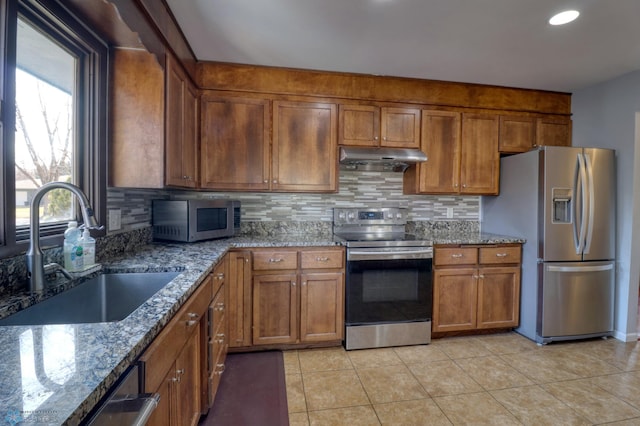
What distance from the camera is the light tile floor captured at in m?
1.78

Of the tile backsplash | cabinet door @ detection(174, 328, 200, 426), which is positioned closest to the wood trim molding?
the tile backsplash

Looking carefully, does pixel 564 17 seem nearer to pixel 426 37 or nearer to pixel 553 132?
pixel 426 37

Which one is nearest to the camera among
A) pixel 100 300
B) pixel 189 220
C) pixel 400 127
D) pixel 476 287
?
pixel 100 300

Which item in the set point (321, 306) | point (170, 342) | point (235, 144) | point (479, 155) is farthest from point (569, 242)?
point (170, 342)

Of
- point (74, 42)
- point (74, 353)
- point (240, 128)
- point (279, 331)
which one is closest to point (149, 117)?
point (74, 42)

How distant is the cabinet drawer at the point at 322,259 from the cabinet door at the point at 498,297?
1305mm

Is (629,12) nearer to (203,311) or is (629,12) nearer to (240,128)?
(240,128)

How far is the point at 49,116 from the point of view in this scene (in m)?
1.54

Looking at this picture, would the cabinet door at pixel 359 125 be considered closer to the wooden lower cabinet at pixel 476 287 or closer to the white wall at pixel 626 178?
the wooden lower cabinet at pixel 476 287

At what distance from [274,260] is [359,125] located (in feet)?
4.64

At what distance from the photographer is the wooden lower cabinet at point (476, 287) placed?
268cm

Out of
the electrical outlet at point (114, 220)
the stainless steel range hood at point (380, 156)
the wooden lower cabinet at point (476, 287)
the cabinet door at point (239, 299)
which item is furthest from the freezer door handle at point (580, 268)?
the electrical outlet at point (114, 220)

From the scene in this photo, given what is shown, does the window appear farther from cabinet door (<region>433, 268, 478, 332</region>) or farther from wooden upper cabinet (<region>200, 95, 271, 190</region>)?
cabinet door (<region>433, 268, 478, 332</region>)

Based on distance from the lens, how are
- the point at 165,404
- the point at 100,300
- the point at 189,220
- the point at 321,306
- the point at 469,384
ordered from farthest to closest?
the point at 321,306, the point at 189,220, the point at 469,384, the point at 100,300, the point at 165,404
